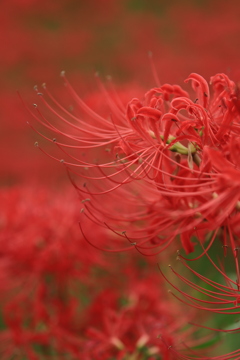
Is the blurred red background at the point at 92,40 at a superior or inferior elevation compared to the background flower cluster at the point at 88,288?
superior

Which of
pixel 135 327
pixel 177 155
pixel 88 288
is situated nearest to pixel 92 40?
pixel 88 288

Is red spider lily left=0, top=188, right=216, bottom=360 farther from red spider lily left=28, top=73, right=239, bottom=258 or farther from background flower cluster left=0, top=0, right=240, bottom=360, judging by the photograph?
red spider lily left=28, top=73, right=239, bottom=258

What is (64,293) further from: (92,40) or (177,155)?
(92,40)

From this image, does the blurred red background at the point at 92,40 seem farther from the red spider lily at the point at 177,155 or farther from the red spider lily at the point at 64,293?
the red spider lily at the point at 177,155

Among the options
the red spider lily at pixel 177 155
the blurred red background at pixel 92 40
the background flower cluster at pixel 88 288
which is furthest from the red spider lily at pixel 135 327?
the blurred red background at pixel 92 40

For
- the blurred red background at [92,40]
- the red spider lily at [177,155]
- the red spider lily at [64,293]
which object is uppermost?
the blurred red background at [92,40]

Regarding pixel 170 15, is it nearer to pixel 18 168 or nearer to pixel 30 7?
pixel 30 7

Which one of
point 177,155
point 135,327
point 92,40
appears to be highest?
point 92,40

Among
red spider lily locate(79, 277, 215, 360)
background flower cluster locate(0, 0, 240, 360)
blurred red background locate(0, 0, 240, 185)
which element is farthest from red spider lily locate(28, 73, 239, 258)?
blurred red background locate(0, 0, 240, 185)

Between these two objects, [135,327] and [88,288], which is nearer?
[135,327]

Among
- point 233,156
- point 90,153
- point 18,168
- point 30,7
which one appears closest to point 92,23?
point 30,7

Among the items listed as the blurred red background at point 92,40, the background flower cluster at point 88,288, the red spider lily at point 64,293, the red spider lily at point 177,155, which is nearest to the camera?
Answer: the red spider lily at point 177,155
